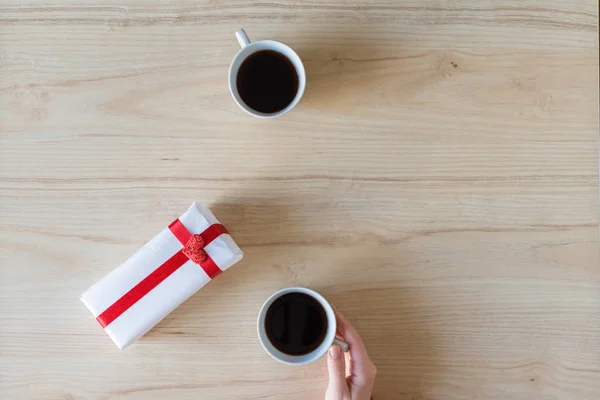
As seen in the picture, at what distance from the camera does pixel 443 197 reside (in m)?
0.90

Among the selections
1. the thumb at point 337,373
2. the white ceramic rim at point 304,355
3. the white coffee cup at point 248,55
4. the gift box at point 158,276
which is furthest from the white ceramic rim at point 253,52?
the thumb at point 337,373

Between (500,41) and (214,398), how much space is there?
0.80 m

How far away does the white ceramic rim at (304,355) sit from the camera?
2.69 feet

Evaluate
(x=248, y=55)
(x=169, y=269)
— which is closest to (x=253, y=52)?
(x=248, y=55)

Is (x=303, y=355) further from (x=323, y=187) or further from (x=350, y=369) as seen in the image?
(x=323, y=187)

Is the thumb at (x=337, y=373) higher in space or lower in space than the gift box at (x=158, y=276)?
lower

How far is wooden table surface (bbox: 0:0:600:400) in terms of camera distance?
0.89 meters

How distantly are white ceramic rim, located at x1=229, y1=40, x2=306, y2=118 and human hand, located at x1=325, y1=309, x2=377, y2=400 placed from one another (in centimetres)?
35

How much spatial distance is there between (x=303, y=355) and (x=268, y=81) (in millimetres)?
454

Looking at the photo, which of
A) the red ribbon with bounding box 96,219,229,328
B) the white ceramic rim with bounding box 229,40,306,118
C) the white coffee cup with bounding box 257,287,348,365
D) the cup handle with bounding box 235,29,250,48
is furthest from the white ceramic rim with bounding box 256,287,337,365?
the cup handle with bounding box 235,29,250,48

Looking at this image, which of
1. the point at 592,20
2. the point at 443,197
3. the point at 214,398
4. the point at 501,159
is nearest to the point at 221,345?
the point at 214,398

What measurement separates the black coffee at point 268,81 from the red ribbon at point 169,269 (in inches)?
8.6

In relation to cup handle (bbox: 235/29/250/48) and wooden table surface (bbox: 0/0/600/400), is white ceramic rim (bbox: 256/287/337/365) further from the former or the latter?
cup handle (bbox: 235/29/250/48)

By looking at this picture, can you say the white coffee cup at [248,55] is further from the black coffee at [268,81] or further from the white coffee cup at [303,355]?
the white coffee cup at [303,355]
